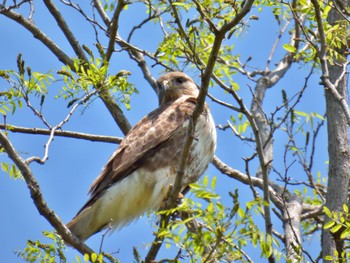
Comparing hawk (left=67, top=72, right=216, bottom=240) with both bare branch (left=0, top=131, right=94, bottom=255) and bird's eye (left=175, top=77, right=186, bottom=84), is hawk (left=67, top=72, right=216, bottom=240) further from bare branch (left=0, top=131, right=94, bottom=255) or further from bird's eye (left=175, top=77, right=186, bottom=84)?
bare branch (left=0, top=131, right=94, bottom=255)

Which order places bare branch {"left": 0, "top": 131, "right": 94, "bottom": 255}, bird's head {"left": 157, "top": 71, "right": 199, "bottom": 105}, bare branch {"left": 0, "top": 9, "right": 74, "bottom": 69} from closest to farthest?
bare branch {"left": 0, "top": 131, "right": 94, "bottom": 255} → bare branch {"left": 0, "top": 9, "right": 74, "bottom": 69} → bird's head {"left": 157, "top": 71, "right": 199, "bottom": 105}

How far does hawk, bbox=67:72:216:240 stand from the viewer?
253 inches

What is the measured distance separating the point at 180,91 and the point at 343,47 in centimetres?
193

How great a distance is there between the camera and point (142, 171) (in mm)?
6547

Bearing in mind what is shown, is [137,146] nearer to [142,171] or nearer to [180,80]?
[142,171]

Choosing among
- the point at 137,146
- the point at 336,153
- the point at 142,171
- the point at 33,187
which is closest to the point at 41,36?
the point at 137,146

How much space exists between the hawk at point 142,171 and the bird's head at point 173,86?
0.97 meters

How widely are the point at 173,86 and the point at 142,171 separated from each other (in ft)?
4.94

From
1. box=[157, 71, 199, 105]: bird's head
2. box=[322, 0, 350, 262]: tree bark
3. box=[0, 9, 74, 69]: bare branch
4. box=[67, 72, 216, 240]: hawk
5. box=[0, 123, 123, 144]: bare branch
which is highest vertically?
box=[0, 9, 74, 69]: bare branch

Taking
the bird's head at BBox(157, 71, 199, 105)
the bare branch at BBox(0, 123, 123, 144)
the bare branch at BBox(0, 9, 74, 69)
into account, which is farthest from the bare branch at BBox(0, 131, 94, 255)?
the bird's head at BBox(157, 71, 199, 105)

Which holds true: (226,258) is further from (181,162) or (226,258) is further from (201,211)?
(181,162)

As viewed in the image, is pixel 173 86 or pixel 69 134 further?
pixel 173 86

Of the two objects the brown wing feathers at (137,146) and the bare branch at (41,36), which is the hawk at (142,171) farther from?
the bare branch at (41,36)

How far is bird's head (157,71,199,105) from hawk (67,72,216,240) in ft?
3.20
